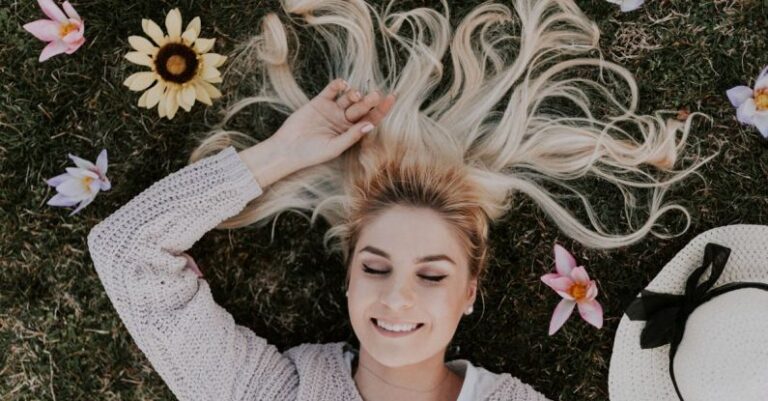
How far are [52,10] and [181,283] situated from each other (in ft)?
3.27

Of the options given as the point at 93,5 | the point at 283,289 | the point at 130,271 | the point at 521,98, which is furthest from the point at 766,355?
the point at 93,5

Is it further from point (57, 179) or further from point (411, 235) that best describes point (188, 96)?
point (411, 235)

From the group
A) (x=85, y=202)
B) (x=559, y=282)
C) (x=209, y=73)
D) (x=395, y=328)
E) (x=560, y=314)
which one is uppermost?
(x=209, y=73)

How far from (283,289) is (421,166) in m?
0.70

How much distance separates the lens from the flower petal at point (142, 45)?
2.79 metres

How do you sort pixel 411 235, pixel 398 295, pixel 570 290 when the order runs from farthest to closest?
1. pixel 570 290
2. pixel 411 235
3. pixel 398 295

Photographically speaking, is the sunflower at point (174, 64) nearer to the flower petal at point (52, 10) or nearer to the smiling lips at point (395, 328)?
the flower petal at point (52, 10)

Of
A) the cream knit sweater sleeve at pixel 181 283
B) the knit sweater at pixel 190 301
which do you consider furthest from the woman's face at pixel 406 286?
the cream knit sweater sleeve at pixel 181 283

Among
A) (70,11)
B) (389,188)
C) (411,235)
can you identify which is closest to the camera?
(411,235)

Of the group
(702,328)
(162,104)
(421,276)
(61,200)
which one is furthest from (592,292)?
(61,200)

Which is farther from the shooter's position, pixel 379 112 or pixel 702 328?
pixel 379 112

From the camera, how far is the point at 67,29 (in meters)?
2.81

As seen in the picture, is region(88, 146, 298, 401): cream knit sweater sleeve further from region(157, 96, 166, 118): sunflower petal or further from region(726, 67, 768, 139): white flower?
region(726, 67, 768, 139): white flower

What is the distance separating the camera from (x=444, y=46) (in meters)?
2.87
